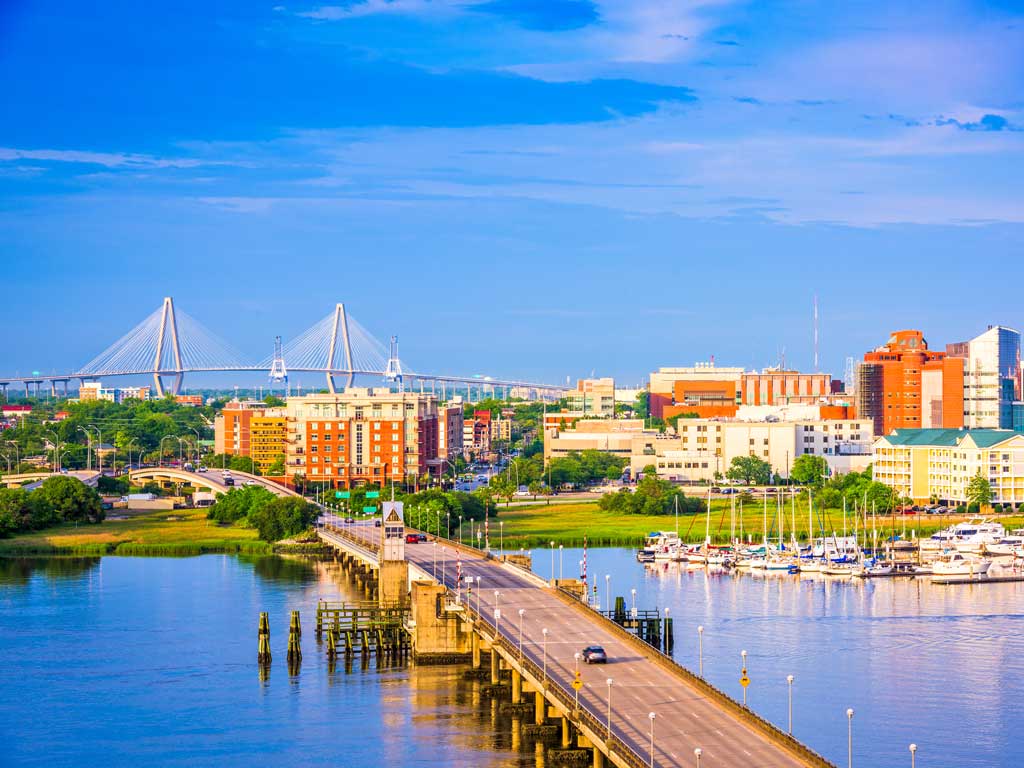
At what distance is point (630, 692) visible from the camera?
28.0 metres

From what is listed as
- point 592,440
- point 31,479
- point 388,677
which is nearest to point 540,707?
point 388,677

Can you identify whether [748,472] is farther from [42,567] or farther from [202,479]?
[42,567]

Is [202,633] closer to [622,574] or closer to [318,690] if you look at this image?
[318,690]

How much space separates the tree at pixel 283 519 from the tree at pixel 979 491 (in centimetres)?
3055

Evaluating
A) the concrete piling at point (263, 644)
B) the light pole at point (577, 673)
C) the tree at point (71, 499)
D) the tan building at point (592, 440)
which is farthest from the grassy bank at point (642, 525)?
the light pole at point (577, 673)

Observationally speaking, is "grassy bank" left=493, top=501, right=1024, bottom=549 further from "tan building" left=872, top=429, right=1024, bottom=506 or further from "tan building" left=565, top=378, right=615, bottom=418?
"tan building" left=565, top=378, right=615, bottom=418

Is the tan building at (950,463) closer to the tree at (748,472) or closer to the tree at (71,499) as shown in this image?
the tree at (748,472)

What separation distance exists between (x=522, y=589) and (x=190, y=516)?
4140 centimetres

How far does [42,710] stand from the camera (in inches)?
A: 1324

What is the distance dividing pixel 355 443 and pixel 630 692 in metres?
63.1

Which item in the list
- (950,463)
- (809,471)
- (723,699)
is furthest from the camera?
(809,471)

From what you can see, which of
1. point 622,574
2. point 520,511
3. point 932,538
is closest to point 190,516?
point 520,511

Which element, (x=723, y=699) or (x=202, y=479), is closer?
(x=723, y=699)

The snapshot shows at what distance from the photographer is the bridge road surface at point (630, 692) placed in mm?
23781
